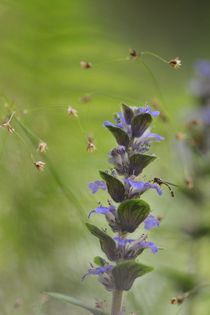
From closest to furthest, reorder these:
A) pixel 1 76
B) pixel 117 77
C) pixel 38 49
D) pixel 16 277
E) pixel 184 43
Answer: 1. pixel 16 277
2. pixel 1 76
3. pixel 38 49
4. pixel 117 77
5. pixel 184 43

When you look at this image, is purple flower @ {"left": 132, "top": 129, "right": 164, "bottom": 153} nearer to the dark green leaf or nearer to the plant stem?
the dark green leaf

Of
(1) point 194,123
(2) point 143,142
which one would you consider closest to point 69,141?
(1) point 194,123

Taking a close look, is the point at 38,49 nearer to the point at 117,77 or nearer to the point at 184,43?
the point at 117,77

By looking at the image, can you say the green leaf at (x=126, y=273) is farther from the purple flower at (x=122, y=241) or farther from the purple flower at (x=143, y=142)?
the purple flower at (x=143, y=142)

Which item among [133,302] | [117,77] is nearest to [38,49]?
[117,77]

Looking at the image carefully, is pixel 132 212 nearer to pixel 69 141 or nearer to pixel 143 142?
pixel 143 142

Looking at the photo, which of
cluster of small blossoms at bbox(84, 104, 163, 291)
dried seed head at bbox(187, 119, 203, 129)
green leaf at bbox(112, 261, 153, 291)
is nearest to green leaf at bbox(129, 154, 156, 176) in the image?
cluster of small blossoms at bbox(84, 104, 163, 291)
